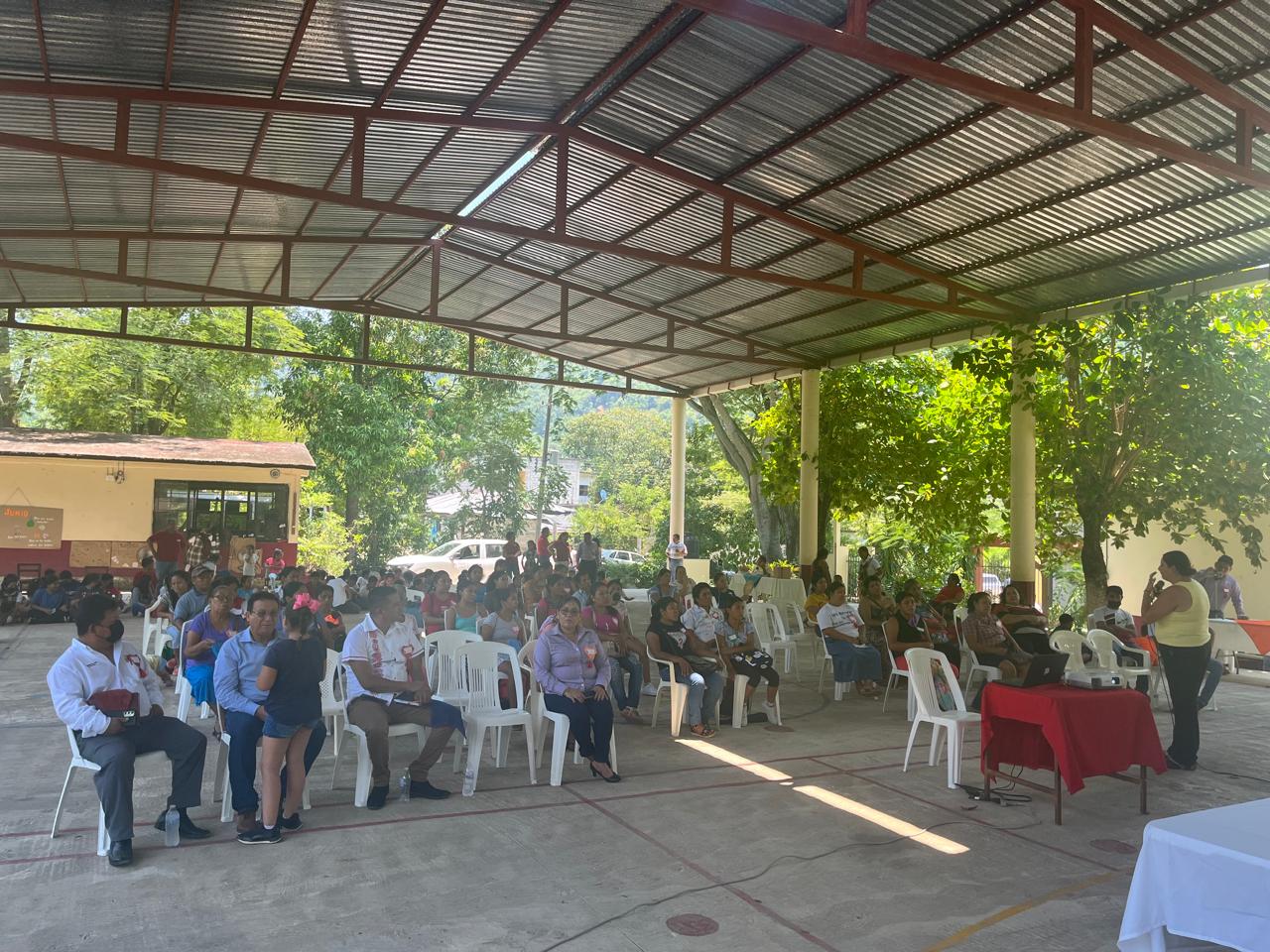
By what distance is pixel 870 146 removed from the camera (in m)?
9.48

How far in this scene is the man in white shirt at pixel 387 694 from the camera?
545cm

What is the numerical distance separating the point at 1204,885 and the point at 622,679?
5.38 metres

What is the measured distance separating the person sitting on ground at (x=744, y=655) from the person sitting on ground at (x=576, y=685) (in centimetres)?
192

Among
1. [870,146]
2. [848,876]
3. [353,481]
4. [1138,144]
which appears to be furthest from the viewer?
[353,481]

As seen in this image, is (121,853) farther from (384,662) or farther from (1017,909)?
(1017,909)

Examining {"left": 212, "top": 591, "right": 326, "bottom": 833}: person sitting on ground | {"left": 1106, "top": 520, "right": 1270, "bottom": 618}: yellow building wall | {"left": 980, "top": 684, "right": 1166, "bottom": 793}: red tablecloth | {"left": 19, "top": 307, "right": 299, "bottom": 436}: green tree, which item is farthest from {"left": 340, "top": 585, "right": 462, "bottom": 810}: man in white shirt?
{"left": 19, "top": 307, "right": 299, "bottom": 436}: green tree

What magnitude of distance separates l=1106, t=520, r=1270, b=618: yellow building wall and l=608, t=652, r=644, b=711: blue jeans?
8.40 m

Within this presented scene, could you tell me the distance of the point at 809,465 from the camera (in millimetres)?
17250

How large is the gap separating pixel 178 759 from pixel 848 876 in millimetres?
3239

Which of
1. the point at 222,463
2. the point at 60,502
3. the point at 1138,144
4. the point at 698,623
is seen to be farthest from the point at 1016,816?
the point at 60,502

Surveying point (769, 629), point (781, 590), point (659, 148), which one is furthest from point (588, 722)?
point (781, 590)

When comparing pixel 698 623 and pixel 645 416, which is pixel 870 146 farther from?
pixel 645 416

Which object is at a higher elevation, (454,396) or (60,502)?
(454,396)

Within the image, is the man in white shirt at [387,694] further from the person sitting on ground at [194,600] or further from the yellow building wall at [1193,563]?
the yellow building wall at [1193,563]
